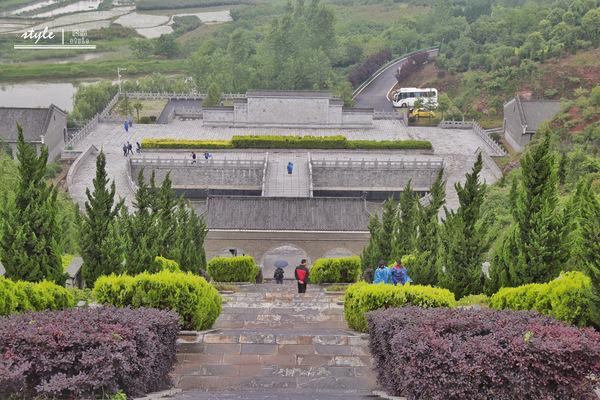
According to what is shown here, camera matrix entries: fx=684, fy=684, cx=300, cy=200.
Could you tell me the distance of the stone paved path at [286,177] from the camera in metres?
37.0

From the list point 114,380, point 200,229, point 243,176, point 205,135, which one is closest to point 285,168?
point 243,176

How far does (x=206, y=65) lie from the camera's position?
61.9m

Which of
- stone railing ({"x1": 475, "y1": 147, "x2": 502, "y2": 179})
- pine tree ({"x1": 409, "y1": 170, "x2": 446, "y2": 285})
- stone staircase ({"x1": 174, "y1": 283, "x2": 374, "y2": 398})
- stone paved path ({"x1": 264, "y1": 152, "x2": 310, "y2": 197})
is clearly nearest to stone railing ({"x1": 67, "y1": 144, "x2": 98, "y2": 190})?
stone paved path ({"x1": 264, "y1": 152, "x2": 310, "y2": 197})

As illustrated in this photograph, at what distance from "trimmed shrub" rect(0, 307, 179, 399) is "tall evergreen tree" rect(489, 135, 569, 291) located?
781 cm

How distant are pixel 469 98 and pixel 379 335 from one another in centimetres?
5353

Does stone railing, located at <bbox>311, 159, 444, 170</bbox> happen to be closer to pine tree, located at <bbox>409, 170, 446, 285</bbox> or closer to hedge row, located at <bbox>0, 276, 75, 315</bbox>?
pine tree, located at <bbox>409, 170, 446, 285</bbox>

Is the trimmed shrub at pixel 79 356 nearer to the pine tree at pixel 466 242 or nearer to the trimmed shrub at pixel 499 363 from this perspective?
the trimmed shrub at pixel 499 363

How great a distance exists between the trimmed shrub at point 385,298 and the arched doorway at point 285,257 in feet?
54.0

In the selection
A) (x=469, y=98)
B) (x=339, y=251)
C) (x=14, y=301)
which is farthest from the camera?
(x=469, y=98)

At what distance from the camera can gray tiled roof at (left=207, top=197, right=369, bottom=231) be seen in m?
29.5

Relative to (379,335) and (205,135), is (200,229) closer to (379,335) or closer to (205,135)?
(379,335)

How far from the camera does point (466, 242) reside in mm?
14828

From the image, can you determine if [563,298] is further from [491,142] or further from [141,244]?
[491,142]

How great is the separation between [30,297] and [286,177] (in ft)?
93.3
